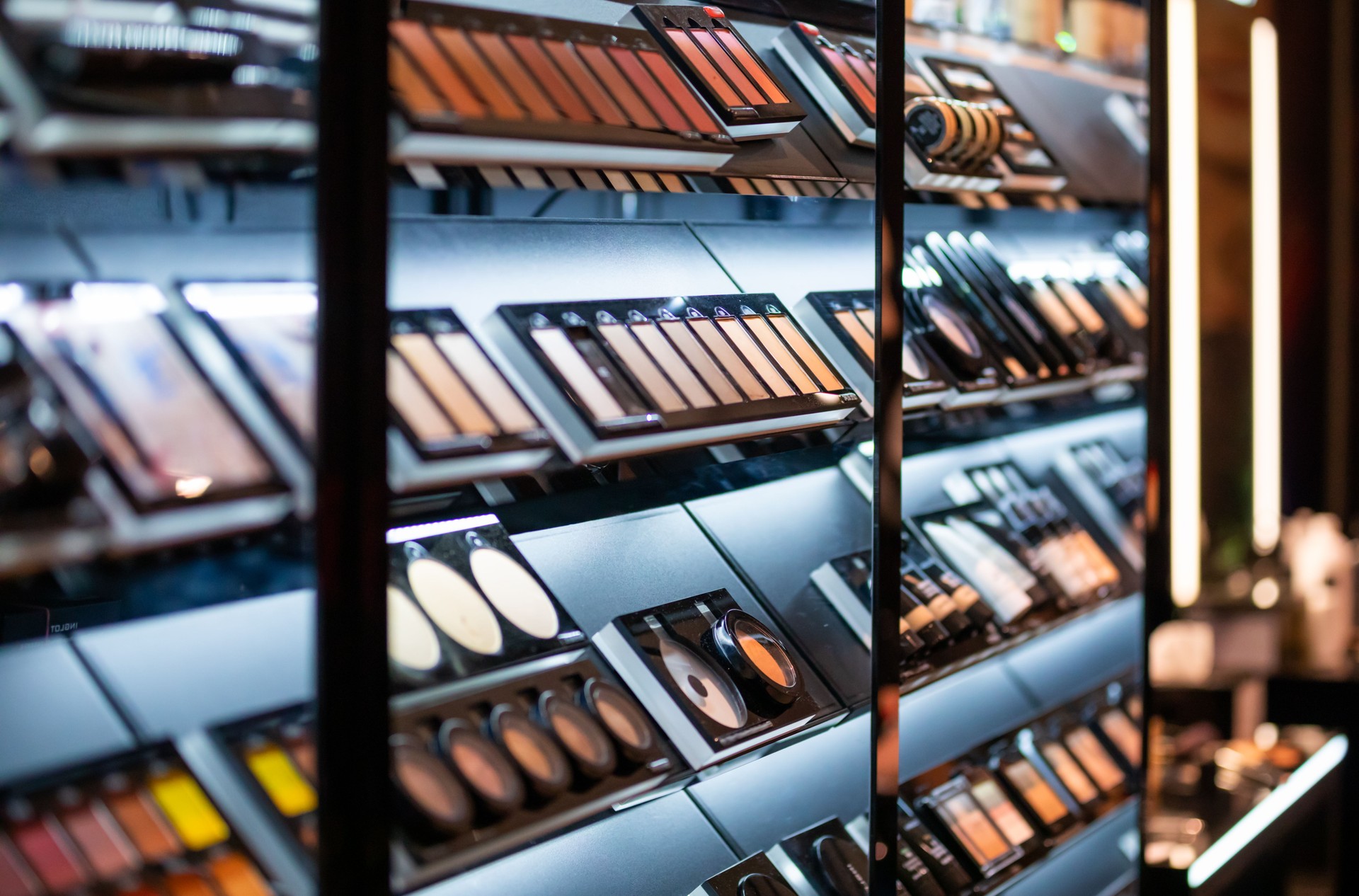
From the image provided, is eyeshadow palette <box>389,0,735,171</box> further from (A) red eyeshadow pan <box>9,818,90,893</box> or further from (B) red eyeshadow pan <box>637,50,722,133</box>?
(A) red eyeshadow pan <box>9,818,90,893</box>

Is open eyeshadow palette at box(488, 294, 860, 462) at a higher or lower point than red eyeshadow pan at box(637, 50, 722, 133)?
lower

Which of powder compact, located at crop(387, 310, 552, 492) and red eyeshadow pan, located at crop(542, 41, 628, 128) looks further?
red eyeshadow pan, located at crop(542, 41, 628, 128)

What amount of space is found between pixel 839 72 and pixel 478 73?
0.64 metres

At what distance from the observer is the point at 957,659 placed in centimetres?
183

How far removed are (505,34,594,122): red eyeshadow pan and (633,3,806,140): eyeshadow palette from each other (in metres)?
0.23

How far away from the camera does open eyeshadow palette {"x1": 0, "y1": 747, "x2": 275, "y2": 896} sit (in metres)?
0.92

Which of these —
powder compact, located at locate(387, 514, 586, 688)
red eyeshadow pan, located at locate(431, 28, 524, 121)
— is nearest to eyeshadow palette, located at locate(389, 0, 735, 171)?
red eyeshadow pan, located at locate(431, 28, 524, 121)

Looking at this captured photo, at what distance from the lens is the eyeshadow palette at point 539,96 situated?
1.07m

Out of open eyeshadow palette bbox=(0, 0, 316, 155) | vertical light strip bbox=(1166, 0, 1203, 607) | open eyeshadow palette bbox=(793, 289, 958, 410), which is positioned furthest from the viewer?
vertical light strip bbox=(1166, 0, 1203, 607)

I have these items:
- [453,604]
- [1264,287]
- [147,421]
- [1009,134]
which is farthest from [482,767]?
[1264,287]

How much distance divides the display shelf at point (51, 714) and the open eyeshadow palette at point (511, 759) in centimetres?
24

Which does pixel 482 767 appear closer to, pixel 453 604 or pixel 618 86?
pixel 453 604

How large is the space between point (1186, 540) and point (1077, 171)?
Result: 98 cm

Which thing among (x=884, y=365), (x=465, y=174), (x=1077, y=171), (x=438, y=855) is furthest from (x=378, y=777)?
(x=1077, y=171)
